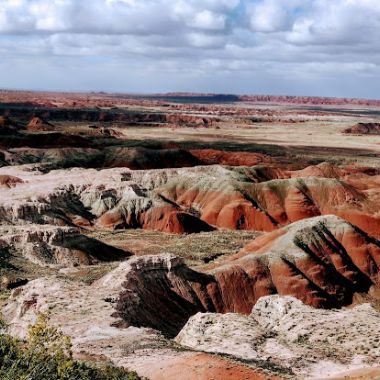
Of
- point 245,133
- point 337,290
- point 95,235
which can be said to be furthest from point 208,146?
point 337,290

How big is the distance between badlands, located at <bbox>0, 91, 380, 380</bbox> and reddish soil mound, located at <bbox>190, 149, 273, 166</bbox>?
5.40 m

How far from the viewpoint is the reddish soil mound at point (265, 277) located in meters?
42.2

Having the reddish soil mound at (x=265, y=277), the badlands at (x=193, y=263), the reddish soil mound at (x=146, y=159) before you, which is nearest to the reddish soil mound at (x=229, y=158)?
the badlands at (x=193, y=263)

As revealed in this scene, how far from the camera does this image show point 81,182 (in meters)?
86.1

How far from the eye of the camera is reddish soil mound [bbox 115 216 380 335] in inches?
1663

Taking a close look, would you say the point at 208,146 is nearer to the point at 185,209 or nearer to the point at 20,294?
the point at 185,209

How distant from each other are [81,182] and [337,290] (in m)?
43.9

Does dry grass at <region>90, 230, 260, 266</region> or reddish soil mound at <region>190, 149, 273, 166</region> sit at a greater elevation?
reddish soil mound at <region>190, 149, 273, 166</region>

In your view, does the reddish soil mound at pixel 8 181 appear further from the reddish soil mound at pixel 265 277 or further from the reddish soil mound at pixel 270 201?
the reddish soil mound at pixel 265 277

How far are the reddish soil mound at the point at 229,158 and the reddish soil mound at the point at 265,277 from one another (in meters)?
63.3

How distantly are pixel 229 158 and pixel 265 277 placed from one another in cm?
7660

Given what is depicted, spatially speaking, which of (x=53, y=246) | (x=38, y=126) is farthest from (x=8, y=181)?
(x=38, y=126)

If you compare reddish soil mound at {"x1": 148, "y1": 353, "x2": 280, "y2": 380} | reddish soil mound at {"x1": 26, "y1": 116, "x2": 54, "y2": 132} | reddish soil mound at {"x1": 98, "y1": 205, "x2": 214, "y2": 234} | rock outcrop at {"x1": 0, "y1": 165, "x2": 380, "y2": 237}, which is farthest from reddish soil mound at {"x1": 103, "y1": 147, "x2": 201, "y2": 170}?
reddish soil mound at {"x1": 148, "y1": 353, "x2": 280, "y2": 380}

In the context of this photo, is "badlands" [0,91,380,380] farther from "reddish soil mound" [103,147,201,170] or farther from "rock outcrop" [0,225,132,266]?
"reddish soil mound" [103,147,201,170]
